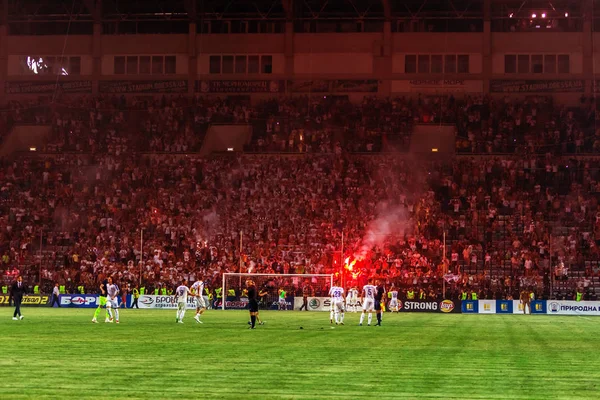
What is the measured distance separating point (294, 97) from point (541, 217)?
2201cm

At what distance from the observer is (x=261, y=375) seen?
61.1 feet

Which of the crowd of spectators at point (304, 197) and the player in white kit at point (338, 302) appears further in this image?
the crowd of spectators at point (304, 197)

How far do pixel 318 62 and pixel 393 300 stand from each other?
978 inches

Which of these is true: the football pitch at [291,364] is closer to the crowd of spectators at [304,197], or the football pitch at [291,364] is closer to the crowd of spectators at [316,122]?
the crowd of spectators at [304,197]

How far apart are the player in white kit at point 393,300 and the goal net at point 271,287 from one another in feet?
14.1

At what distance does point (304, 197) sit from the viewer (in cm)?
6625

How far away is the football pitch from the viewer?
16.3 meters

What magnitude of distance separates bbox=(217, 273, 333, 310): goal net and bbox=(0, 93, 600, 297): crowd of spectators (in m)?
0.78

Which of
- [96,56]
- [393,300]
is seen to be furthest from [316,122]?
[393,300]

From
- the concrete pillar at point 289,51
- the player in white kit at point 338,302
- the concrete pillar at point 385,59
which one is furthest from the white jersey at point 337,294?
the concrete pillar at point 289,51

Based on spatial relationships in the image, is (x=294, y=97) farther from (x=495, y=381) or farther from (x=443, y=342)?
(x=495, y=381)

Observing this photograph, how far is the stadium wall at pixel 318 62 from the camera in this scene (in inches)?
2879

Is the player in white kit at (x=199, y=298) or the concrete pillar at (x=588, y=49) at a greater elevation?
the concrete pillar at (x=588, y=49)

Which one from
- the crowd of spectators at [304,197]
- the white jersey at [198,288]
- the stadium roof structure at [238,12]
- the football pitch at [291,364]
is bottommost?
the football pitch at [291,364]
